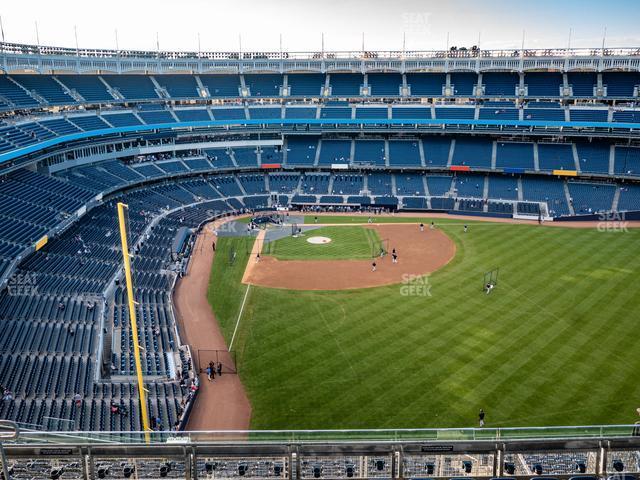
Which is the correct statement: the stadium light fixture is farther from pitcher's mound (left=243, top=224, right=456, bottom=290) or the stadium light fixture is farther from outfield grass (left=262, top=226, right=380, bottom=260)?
outfield grass (left=262, top=226, right=380, bottom=260)

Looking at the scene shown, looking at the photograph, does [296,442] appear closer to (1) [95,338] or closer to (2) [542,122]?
(1) [95,338]

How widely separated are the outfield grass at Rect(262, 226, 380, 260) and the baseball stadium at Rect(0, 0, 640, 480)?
0.37m

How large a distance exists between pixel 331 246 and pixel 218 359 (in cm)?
2448

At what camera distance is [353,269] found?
1793 inches

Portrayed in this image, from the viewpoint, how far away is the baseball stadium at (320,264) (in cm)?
1226

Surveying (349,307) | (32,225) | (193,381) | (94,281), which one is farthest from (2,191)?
(349,307)

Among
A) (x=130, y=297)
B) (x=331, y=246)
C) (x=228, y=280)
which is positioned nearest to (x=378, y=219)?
(x=331, y=246)

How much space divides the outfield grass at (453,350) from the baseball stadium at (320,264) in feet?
0.56

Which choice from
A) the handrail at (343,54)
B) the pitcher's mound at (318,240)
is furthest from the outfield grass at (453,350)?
the handrail at (343,54)

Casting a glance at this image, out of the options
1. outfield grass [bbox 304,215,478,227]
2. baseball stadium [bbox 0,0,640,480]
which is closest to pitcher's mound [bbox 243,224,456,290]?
baseball stadium [bbox 0,0,640,480]

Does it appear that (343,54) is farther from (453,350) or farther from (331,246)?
(453,350)

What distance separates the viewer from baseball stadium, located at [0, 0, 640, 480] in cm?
1226

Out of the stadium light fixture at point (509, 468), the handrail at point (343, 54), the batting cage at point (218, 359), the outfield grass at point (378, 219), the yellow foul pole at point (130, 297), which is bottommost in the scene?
the batting cage at point (218, 359)

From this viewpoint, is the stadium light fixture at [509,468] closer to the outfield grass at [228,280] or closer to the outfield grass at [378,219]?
the outfield grass at [228,280]
